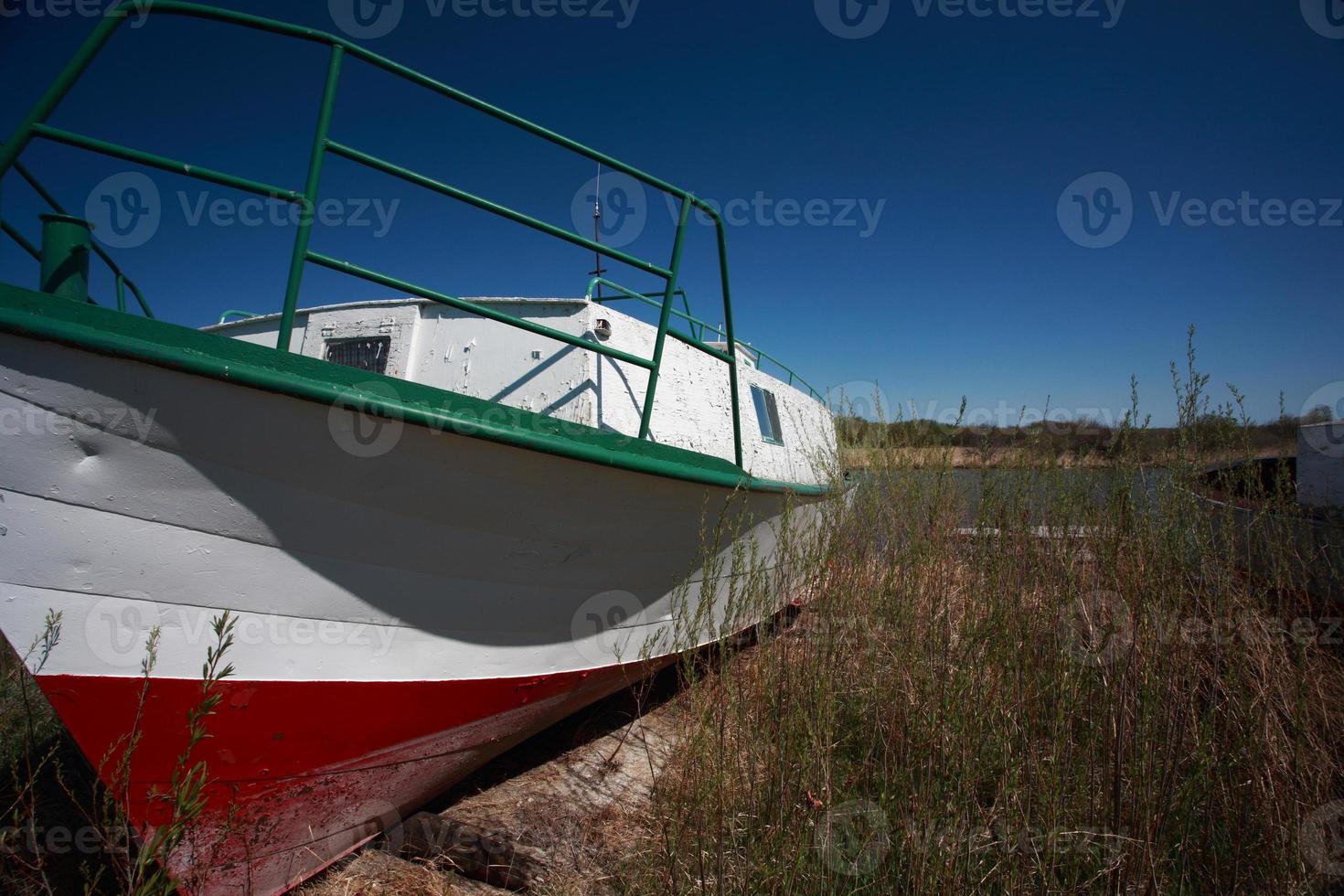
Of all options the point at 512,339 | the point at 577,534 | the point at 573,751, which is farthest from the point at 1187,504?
the point at 512,339

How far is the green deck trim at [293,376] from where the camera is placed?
1.74 meters

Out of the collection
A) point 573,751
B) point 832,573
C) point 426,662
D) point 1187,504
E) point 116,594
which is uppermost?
point 1187,504

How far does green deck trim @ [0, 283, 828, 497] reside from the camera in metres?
1.74

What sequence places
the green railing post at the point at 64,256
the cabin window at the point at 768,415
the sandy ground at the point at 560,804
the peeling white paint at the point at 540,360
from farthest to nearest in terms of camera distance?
the cabin window at the point at 768,415, the peeling white paint at the point at 540,360, the sandy ground at the point at 560,804, the green railing post at the point at 64,256

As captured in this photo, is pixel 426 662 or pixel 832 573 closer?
pixel 426 662

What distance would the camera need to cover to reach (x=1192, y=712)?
7.51 feet

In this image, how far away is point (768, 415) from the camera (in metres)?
5.66

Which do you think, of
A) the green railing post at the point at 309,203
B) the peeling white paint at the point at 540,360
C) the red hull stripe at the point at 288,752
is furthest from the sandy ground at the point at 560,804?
the green railing post at the point at 309,203

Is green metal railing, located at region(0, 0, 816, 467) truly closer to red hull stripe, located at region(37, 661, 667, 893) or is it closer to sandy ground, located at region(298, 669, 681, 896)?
red hull stripe, located at region(37, 661, 667, 893)

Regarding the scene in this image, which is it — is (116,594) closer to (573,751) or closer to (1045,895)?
(573,751)

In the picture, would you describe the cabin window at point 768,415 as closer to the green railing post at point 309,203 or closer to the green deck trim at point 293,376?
the green deck trim at point 293,376

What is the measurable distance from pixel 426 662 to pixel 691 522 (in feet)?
4.37

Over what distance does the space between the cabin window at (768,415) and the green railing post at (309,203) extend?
373 centimetres

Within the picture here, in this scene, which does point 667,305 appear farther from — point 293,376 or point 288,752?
point 288,752
